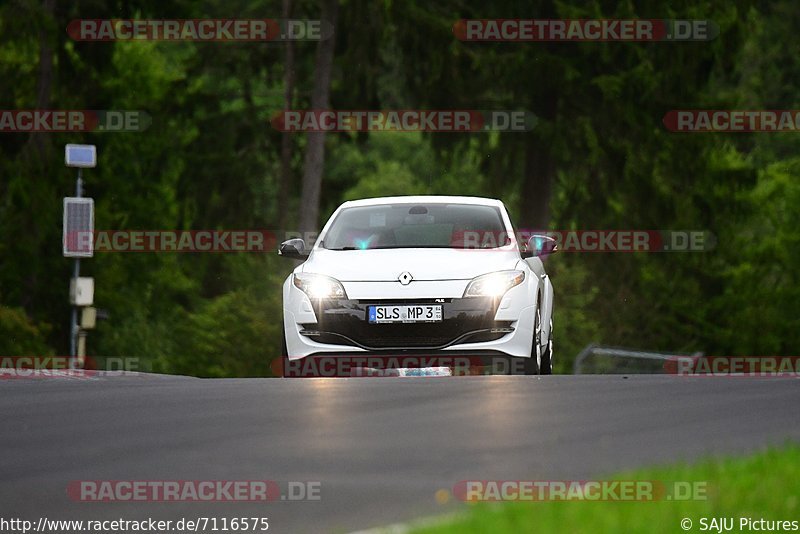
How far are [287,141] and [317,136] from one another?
2.88 meters

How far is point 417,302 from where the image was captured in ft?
54.7

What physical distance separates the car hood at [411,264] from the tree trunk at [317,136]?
2892cm

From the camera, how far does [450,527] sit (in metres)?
7.93

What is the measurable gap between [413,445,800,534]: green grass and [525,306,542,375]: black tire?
297 inches

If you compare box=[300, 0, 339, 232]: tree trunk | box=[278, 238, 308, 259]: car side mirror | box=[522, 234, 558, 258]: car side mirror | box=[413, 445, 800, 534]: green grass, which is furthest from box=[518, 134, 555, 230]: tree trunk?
box=[413, 445, 800, 534]: green grass

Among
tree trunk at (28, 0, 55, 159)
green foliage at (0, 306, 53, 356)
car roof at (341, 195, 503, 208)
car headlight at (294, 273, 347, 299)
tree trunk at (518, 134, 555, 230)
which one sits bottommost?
green foliage at (0, 306, 53, 356)

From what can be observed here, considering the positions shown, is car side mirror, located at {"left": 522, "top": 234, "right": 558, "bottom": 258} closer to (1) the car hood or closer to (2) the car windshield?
(2) the car windshield

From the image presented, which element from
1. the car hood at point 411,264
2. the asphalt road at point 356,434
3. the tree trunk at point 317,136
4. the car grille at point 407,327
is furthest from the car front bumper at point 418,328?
the tree trunk at point 317,136

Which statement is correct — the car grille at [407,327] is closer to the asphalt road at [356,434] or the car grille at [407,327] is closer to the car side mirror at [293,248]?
the asphalt road at [356,434]

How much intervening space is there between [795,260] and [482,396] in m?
61.9

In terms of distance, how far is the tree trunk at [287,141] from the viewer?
4819 centimetres

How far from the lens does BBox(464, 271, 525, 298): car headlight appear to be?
16.8 meters

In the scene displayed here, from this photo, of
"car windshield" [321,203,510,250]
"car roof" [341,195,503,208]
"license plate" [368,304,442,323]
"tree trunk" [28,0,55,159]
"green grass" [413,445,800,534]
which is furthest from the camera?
"tree trunk" [28,0,55,159]

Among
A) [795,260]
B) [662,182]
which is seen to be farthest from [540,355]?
[795,260]
